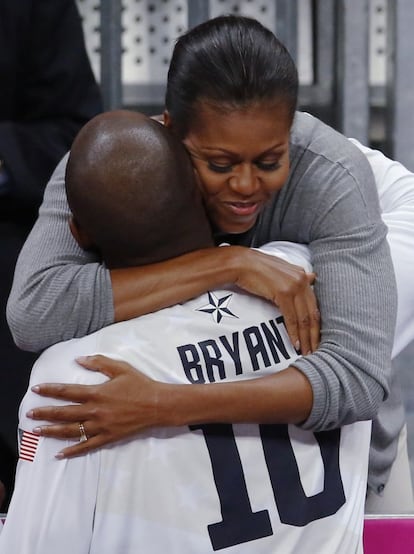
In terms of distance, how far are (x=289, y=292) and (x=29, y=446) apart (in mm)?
398

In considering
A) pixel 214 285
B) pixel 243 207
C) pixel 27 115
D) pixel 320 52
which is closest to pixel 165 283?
pixel 214 285

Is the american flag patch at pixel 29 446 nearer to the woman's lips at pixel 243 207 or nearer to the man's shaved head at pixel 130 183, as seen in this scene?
the man's shaved head at pixel 130 183

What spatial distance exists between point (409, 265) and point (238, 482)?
1.37 ft

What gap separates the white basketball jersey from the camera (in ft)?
4.62

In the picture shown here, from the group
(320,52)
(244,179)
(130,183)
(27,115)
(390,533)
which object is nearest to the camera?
(130,183)

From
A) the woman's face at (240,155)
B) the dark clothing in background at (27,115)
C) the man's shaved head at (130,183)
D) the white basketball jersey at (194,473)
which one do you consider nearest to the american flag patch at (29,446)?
the white basketball jersey at (194,473)

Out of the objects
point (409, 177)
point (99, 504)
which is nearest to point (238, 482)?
point (99, 504)

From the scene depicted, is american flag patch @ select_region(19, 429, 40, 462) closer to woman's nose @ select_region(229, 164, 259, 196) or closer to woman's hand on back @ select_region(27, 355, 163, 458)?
woman's hand on back @ select_region(27, 355, 163, 458)

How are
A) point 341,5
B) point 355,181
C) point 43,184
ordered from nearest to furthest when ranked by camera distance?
point 355,181, point 43,184, point 341,5

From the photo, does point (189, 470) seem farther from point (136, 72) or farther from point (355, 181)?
point (136, 72)

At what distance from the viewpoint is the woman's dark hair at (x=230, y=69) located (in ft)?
4.83

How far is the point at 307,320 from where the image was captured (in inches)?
60.3

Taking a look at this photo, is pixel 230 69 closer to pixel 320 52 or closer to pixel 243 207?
pixel 243 207

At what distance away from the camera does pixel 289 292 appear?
1.51m
